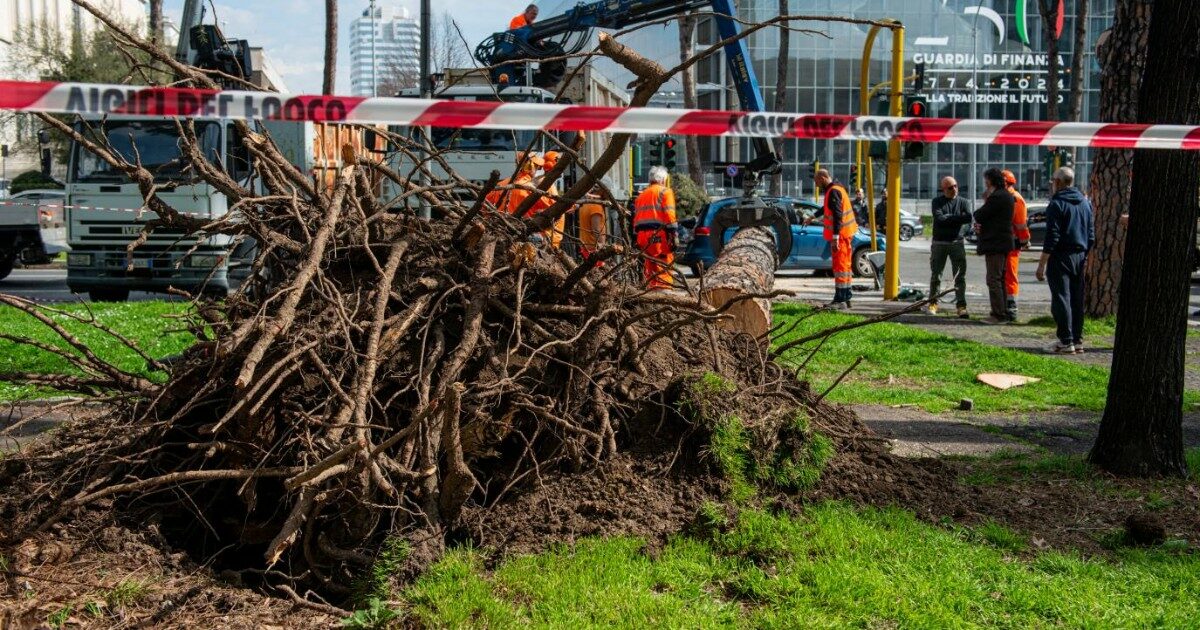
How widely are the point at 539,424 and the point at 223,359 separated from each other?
1.42 metres

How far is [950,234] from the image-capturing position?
14.6 m

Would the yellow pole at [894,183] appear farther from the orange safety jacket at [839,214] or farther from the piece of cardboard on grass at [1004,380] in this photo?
the piece of cardboard on grass at [1004,380]

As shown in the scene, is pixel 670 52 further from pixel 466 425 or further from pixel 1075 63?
pixel 466 425

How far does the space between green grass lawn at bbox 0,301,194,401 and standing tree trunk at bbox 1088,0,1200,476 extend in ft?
19.6

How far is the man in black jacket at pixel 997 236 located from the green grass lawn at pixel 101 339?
373 inches

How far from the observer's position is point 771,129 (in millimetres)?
6156

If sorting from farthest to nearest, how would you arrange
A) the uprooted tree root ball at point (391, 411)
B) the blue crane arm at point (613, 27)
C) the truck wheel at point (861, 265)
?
1. the truck wheel at point (861, 265)
2. the blue crane arm at point (613, 27)
3. the uprooted tree root ball at point (391, 411)

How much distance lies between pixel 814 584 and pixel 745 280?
511cm

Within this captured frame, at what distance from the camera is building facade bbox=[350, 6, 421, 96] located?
1108 inches

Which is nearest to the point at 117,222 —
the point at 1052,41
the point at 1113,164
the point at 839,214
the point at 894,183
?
the point at 839,214

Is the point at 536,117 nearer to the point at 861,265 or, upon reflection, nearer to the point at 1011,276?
the point at 1011,276

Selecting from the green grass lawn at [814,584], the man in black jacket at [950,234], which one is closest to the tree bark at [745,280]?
the green grass lawn at [814,584]

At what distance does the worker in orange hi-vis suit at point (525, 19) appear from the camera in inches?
913

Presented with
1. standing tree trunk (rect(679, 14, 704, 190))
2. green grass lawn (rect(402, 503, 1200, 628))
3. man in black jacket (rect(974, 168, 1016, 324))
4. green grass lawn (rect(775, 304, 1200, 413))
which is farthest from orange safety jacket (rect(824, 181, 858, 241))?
standing tree trunk (rect(679, 14, 704, 190))
